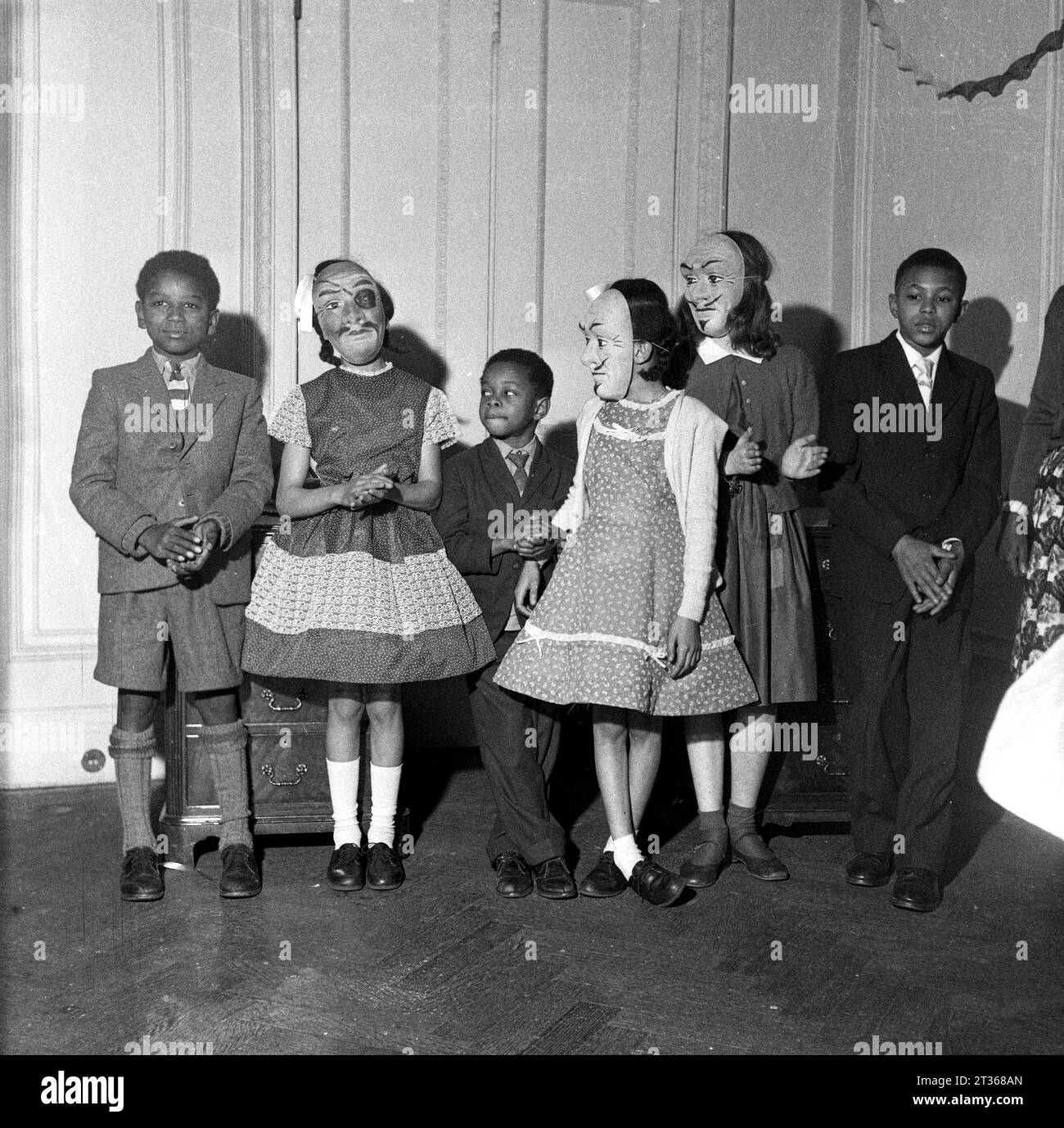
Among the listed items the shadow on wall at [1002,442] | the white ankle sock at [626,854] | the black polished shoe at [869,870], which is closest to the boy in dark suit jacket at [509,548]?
the white ankle sock at [626,854]

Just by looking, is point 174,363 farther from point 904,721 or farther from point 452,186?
point 904,721

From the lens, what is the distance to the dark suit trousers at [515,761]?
11.1 feet

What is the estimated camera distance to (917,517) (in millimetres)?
3311

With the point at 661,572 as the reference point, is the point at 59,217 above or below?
above

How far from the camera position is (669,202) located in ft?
15.3

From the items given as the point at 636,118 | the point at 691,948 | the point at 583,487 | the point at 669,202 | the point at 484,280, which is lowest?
the point at 691,948

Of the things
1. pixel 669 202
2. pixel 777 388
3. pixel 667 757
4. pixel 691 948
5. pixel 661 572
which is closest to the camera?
pixel 691 948

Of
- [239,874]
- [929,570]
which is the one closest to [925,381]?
[929,570]

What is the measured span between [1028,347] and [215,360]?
8.73 feet

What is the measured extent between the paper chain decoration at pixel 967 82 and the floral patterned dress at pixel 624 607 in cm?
165
